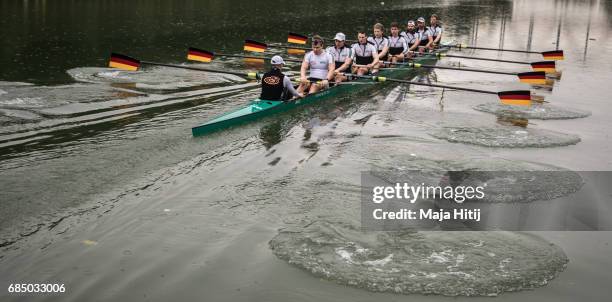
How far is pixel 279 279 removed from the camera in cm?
750

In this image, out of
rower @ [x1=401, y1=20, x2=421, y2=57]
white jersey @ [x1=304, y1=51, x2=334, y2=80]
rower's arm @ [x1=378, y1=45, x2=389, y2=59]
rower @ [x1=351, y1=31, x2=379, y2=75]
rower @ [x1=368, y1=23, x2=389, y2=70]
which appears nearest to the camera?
white jersey @ [x1=304, y1=51, x2=334, y2=80]

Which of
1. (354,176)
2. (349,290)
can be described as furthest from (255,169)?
(349,290)

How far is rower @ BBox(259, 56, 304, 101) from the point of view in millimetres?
14336

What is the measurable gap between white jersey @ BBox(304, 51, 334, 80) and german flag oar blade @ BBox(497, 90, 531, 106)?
4553 mm

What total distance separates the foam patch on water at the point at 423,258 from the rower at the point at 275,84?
617cm

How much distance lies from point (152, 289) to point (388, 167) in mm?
5566

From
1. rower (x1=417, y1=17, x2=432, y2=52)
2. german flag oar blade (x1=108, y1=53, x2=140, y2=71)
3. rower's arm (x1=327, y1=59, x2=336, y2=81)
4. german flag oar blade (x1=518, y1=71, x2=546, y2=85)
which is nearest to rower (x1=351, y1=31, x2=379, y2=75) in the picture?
rower's arm (x1=327, y1=59, x2=336, y2=81)

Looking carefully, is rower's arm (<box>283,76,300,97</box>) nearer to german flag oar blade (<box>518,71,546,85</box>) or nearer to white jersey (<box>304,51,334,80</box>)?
white jersey (<box>304,51,334,80</box>)

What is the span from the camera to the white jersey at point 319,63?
16656 mm

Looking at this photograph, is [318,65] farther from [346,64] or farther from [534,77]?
[534,77]

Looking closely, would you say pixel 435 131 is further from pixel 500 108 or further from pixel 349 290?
pixel 349 290

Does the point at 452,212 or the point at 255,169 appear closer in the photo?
the point at 452,212

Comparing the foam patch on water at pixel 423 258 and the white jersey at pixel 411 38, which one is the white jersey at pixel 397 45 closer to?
the white jersey at pixel 411 38

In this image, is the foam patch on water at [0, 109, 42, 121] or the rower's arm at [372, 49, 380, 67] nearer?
the foam patch on water at [0, 109, 42, 121]
